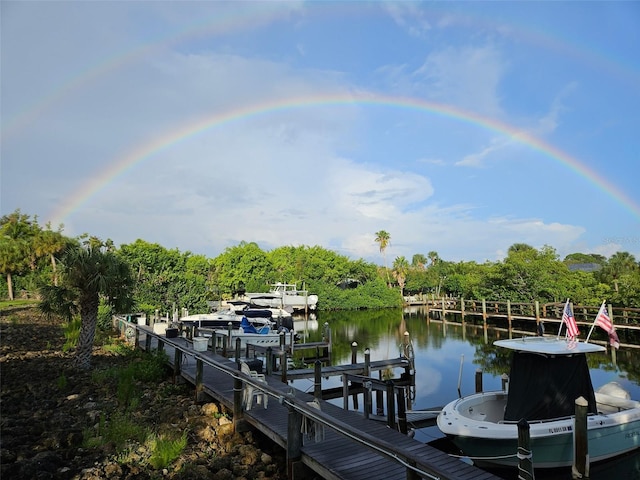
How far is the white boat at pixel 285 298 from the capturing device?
153 ft

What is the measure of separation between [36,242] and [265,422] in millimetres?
49200

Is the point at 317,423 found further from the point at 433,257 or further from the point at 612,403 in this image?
the point at 433,257

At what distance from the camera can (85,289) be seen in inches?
532

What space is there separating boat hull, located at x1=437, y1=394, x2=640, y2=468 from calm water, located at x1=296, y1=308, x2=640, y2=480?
46cm

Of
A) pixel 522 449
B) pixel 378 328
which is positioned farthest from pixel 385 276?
pixel 522 449

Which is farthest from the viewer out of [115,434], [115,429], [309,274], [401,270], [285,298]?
[401,270]

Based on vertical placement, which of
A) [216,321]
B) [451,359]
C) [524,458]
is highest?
[216,321]

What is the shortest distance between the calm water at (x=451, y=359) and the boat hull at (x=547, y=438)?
1.52ft

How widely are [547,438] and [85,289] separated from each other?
13391 millimetres

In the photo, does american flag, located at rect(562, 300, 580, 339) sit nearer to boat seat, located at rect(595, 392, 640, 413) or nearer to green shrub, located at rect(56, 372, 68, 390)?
boat seat, located at rect(595, 392, 640, 413)

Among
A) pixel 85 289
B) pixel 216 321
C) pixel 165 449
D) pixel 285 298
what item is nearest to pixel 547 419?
pixel 165 449

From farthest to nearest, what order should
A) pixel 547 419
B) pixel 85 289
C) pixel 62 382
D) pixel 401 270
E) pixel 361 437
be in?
pixel 401 270
pixel 85 289
pixel 62 382
pixel 547 419
pixel 361 437

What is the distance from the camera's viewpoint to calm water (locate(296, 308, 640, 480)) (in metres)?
12.5

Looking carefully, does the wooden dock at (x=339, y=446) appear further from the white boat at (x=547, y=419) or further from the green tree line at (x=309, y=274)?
the green tree line at (x=309, y=274)
